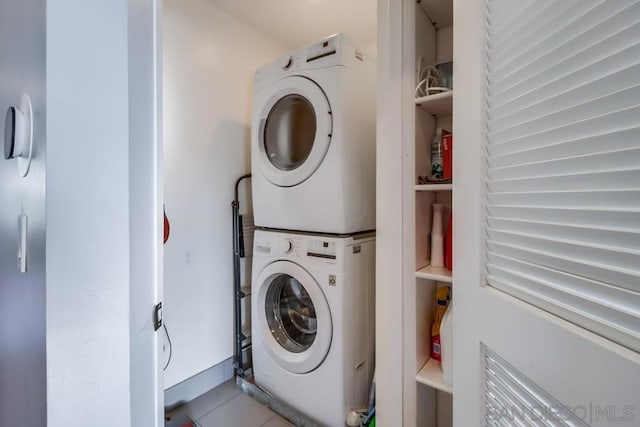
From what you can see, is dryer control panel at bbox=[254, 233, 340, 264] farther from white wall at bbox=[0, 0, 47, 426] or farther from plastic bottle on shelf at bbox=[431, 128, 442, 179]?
white wall at bbox=[0, 0, 47, 426]

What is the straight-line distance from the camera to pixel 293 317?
5.57ft

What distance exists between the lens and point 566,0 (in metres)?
0.40

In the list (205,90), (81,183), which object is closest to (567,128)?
(81,183)

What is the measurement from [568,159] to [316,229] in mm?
1110

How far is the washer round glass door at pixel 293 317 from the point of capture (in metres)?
1.37

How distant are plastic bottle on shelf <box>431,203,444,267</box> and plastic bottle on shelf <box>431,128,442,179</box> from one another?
141 mm

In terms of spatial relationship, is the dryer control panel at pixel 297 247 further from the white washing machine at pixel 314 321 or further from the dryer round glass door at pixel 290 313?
the dryer round glass door at pixel 290 313

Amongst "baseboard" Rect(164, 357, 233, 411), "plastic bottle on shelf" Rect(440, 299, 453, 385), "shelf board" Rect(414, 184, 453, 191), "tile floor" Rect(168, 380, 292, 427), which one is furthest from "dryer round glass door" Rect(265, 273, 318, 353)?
"shelf board" Rect(414, 184, 453, 191)

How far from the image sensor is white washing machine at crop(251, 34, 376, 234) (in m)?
1.34

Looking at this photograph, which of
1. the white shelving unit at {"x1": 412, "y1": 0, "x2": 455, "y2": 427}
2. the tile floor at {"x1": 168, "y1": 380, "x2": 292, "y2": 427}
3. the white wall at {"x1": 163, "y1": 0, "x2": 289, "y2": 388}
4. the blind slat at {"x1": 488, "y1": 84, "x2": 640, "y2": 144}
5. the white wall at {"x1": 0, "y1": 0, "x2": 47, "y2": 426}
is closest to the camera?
the blind slat at {"x1": 488, "y1": 84, "x2": 640, "y2": 144}

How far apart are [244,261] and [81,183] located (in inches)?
60.6

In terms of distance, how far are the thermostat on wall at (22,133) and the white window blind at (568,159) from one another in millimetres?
862

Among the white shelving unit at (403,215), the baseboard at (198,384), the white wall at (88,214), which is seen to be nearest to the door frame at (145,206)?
the white wall at (88,214)

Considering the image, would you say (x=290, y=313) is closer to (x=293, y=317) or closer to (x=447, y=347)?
(x=293, y=317)
